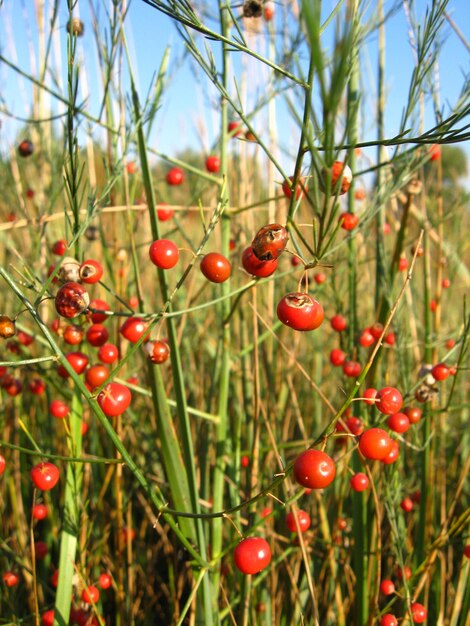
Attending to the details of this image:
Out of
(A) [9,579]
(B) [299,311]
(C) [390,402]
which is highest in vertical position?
(B) [299,311]

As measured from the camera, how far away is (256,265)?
1.68ft

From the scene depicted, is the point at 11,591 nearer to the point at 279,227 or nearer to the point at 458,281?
the point at 279,227

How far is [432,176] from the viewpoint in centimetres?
118

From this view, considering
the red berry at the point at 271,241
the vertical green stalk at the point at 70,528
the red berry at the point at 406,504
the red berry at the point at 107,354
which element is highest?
the red berry at the point at 271,241

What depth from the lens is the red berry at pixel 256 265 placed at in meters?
0.51

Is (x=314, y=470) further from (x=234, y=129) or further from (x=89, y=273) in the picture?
(x=234, y=129)

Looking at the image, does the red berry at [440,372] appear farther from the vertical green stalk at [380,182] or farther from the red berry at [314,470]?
the red berry at [314,470]

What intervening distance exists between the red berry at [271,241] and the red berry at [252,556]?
0.28m

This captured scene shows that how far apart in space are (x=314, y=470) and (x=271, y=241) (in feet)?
0.65

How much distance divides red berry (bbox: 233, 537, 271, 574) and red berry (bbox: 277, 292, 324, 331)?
0.22 meters

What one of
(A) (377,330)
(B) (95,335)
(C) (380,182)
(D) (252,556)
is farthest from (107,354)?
(C) (380,182)

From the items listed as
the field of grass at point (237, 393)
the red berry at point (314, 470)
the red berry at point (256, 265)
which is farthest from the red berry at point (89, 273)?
the red berry at point (314, 470)

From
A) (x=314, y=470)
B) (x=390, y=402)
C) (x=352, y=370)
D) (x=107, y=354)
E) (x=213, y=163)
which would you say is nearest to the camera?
(x=314, y=470)

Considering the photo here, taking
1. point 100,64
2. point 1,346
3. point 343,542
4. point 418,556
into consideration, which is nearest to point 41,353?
point 1,346
